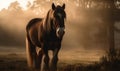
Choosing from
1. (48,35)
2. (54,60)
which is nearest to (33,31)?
(48,35)

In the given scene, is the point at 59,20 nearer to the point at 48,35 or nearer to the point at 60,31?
the point at 60,31

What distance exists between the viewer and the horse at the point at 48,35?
1086cm

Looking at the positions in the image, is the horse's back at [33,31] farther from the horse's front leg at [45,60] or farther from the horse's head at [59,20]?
the horse's head at [59,20]

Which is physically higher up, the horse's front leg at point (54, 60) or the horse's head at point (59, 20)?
the horse's head at point (59, 20)

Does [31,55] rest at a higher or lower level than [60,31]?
lower

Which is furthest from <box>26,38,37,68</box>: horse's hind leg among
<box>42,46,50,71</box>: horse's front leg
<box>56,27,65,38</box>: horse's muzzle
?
<box>56,27,65,38</box>: horse's muzzle

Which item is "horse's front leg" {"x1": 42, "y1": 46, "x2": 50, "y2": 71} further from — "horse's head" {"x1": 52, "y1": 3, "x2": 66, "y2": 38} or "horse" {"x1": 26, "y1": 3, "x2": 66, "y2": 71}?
"horse's head" {"x1": 52, "y1": 3, "x2": 66, "y2": 38}

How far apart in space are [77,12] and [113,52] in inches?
789

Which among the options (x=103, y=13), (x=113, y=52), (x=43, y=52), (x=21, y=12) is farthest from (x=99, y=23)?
(x=43, y=52)

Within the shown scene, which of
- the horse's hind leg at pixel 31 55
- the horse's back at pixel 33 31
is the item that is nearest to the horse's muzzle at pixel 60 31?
the horse's back at pixel 33 31

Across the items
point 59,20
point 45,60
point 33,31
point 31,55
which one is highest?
point 59,20

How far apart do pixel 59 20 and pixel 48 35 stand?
3.08ft

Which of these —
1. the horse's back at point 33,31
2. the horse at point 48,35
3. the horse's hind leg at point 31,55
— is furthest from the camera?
the horse's hind leg at point 31,55

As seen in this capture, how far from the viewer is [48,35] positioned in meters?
11.6
